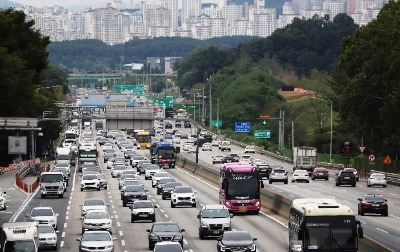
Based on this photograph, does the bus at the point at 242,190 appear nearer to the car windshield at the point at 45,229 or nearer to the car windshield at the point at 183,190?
the car windshield at the point at 183,190

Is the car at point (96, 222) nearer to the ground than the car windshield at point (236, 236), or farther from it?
nearer to the ground

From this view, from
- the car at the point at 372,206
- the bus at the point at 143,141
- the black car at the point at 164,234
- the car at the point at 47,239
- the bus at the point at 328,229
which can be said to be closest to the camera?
the bus at the point at 328,229

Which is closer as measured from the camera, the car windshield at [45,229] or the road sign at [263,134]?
the car windshield at [45,229]

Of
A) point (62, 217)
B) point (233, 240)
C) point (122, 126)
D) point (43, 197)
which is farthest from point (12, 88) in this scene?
point (122, 126)

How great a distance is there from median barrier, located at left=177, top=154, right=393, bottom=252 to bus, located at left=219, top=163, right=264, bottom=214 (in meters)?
1.31

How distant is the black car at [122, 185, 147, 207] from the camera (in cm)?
7808

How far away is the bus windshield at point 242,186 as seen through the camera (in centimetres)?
6869

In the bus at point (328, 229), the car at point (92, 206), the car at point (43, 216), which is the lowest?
the car at point (92, 206)

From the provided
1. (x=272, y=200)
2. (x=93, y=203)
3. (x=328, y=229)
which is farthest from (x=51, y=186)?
(x=328, y=229)

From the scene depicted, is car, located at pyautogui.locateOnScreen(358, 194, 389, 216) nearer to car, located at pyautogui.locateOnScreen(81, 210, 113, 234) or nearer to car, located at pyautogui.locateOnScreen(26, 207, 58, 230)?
car, located at pyautogui.locateOnScreen(81, 210, 113, 234)

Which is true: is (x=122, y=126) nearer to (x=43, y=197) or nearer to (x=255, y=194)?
(x=43, y=197)

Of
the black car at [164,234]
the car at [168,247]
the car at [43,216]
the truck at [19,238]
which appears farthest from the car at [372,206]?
the car at [168,247]

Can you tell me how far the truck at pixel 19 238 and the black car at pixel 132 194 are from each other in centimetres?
3051

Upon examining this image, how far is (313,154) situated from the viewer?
124m
